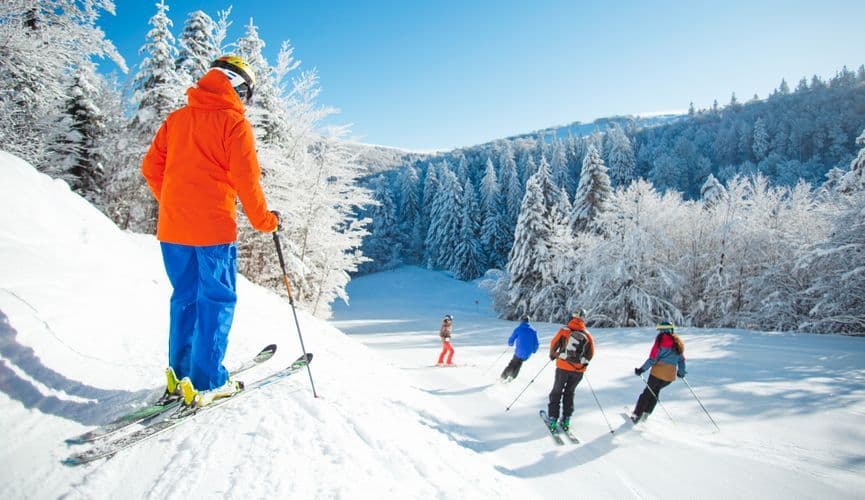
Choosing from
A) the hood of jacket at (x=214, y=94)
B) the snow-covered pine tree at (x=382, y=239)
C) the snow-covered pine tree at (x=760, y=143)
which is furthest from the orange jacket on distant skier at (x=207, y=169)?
the snow-covered pine tree at (x=760, y=143)

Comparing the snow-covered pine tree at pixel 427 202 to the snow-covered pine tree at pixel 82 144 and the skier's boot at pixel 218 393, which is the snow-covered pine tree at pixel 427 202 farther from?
the skier's boot at pixel 218 393

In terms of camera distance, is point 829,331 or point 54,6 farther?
point 829,331

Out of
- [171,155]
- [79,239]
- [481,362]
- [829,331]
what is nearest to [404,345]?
[481,362]

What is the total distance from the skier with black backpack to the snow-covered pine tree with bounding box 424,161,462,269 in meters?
51.6

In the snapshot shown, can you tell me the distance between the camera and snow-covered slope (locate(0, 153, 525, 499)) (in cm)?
179

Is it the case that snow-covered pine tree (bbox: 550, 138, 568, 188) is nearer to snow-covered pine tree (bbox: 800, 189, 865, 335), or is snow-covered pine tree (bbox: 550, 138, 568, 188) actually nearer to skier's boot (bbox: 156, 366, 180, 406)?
snow-covered pine tree (bbox: 800, 189, 865, 335)

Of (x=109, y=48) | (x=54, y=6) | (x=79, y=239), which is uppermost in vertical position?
(x=54, y=6)

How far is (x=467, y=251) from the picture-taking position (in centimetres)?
5534

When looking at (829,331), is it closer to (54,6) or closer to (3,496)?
(3,496)

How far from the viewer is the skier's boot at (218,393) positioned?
244 cm

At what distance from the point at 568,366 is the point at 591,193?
28324 millimetres

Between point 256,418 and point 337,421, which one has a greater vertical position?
point 256,418

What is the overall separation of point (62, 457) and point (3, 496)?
0.29 m

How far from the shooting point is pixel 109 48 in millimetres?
9602
